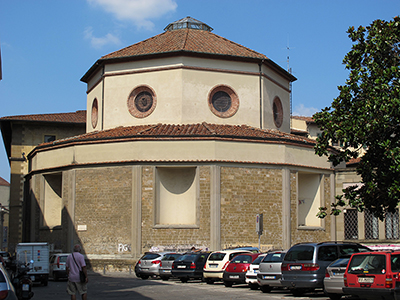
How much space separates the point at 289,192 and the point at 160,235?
7570 millimetres

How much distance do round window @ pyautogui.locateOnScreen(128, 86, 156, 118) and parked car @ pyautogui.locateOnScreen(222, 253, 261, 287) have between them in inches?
621

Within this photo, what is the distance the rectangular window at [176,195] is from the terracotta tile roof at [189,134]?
191 centimetres

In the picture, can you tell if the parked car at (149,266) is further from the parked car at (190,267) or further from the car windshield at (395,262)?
the car windshield at (395,262)

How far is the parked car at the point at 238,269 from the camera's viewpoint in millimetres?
20484

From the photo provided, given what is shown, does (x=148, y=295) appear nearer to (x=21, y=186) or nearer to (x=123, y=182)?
(x=123, y=182)

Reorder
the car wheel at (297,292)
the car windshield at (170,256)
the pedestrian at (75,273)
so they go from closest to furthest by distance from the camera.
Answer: the pedestrian at (75,273), the car wheel at (297,292), the car windshield at (170,256)

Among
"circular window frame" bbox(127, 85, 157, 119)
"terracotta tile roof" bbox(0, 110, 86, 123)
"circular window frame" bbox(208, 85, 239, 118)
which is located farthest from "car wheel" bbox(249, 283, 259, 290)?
"terracotta tile roof" bbox(0, 110, 86, 123)

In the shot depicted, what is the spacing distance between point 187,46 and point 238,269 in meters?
18.2

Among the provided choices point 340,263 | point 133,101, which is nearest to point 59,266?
point 133,101

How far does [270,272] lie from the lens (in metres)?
18.4

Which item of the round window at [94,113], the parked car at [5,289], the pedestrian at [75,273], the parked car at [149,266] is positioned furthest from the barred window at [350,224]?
the parked car at [5,289]

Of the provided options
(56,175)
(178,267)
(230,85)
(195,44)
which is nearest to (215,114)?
(230,85)

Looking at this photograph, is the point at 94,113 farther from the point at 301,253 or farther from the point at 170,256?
the point at 301,253

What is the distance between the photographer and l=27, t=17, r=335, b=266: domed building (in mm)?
30281
